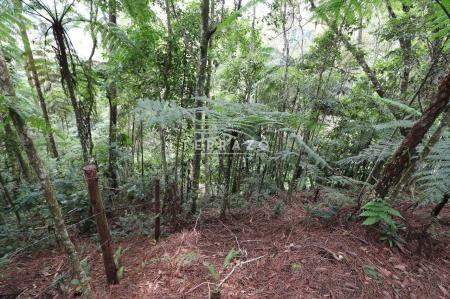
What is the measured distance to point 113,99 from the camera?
18.3 ft

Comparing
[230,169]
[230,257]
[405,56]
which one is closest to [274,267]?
[230,257]

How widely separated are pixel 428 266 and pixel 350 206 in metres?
0.98

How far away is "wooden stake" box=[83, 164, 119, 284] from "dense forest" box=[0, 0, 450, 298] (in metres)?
0.01

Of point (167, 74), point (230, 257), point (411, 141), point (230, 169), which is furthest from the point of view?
point (167, 74)

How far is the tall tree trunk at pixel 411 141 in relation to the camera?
252 centimetres

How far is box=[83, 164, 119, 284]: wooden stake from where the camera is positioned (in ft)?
8.27

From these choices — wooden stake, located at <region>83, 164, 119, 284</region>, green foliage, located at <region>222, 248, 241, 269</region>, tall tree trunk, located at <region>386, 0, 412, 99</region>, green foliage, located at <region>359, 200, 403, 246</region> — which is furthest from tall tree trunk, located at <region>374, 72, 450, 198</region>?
wooden stake, located at <region>83, 164, 119, 284</region>

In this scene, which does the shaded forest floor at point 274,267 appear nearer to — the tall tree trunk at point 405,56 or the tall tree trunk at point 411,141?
the tall tree trunk at point 411,141

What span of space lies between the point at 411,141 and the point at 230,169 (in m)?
2.35

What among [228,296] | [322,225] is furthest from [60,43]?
[322,225]

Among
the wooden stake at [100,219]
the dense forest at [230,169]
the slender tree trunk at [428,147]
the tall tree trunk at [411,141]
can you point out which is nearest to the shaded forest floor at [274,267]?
the dense forest at [230,169]

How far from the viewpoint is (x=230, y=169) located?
4078 millimetres

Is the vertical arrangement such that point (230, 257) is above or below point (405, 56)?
below

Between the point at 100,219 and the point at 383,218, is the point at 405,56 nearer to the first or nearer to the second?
the point at 383,218
